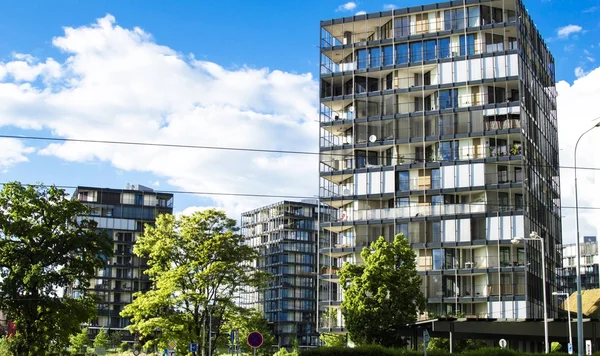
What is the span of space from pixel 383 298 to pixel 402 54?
2911 cm

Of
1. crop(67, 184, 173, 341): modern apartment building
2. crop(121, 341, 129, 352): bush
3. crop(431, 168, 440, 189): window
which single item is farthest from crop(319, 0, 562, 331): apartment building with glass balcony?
crop(67, 184, 173, 341): modern apartment building

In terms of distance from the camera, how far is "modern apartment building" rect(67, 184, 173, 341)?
144m

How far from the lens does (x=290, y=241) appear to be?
17400 cm

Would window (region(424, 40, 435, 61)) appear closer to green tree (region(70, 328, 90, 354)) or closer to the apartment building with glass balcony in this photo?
the apartment building with glass balcony

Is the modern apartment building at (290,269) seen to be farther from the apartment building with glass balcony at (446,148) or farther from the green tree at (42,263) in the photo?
the green tree at (42,263)

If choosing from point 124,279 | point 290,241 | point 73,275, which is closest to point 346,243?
point 73,275

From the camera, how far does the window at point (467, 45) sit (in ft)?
244

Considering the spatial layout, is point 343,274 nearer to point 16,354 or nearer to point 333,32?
point 16,354

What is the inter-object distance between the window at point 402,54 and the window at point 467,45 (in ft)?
16.7

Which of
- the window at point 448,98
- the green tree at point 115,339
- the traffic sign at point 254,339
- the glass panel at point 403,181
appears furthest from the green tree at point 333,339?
the green tree at point 115,339

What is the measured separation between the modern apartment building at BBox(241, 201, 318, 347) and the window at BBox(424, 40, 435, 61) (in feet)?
328

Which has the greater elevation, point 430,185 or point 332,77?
point 332,77

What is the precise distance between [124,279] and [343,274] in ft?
308

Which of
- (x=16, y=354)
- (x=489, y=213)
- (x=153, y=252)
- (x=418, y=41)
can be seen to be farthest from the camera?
(x=418, y=41)
